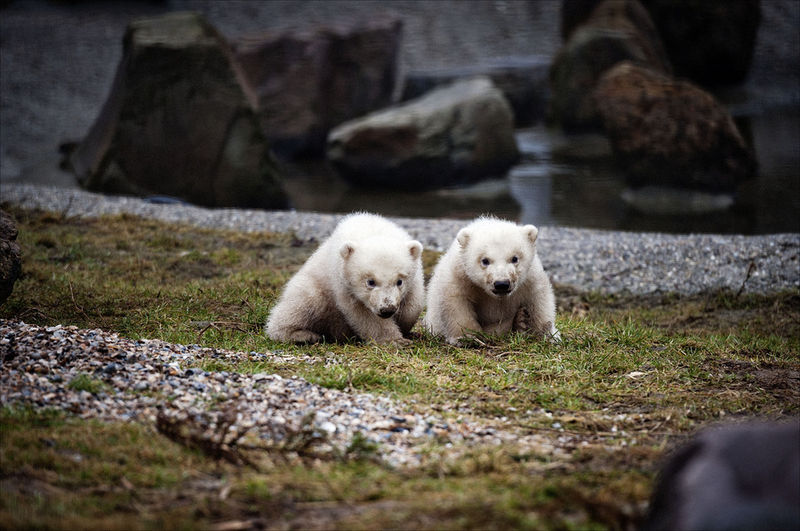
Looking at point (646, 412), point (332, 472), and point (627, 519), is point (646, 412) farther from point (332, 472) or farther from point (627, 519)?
point (332, 472)

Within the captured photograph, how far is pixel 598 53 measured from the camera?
19.4m

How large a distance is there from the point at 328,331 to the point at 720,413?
2941mm

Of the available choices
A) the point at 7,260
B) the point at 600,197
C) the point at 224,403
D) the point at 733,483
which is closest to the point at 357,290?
the point at 224,403

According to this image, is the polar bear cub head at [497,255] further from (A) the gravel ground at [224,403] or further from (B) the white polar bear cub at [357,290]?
(A) the gravel ground at [224,403]

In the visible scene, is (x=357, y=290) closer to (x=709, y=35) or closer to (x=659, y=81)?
(x=659, y=81)

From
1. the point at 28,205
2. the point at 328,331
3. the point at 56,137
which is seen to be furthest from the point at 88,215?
the point at 56,137

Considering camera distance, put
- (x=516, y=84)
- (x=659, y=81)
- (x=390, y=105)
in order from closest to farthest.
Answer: (x=659, y=81) < (x=516, y=84) < (x=390, y=105)

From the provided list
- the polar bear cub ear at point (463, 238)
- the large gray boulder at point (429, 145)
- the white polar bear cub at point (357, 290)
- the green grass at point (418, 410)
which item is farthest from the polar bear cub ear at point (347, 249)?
the large gray boulder at point (429, 145)

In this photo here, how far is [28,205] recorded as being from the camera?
38.8 ft

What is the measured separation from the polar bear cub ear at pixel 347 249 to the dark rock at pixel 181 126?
405 inches

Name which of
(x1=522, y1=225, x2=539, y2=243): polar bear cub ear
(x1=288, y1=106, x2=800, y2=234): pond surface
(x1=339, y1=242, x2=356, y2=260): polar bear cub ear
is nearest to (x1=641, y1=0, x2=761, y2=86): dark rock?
(x1=288, y1=106, x2=800, y2=234): pond surface

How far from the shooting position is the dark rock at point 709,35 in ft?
62.7

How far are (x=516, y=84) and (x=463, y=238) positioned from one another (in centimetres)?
1686

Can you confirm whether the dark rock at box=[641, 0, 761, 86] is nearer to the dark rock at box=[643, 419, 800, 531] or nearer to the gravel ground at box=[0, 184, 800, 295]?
the gravel ground at box=[0, 184, 800, 295]
